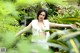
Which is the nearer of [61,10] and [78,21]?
[78,21]

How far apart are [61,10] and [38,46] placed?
653 cm

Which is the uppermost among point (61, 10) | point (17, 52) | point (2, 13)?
point (2, 13)

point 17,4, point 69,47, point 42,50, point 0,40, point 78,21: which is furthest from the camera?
point 78,21

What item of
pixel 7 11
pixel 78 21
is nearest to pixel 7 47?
pixel 7 11

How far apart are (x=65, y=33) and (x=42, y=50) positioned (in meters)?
0.57

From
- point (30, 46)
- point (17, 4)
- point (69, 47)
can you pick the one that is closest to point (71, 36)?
point (69, 47)

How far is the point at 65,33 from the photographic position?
4.55 ft

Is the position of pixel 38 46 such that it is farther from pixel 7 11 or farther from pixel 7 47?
pixel 7 11

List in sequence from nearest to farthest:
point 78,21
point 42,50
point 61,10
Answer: point 42,50 → point 78,21 → point 61,10

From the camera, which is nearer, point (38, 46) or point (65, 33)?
point (38, 46)

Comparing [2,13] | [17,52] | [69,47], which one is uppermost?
[2,13]

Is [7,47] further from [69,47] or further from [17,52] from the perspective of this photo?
[69,47]

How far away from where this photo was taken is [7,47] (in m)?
0.88

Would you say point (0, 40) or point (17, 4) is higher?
point (17, 4)
